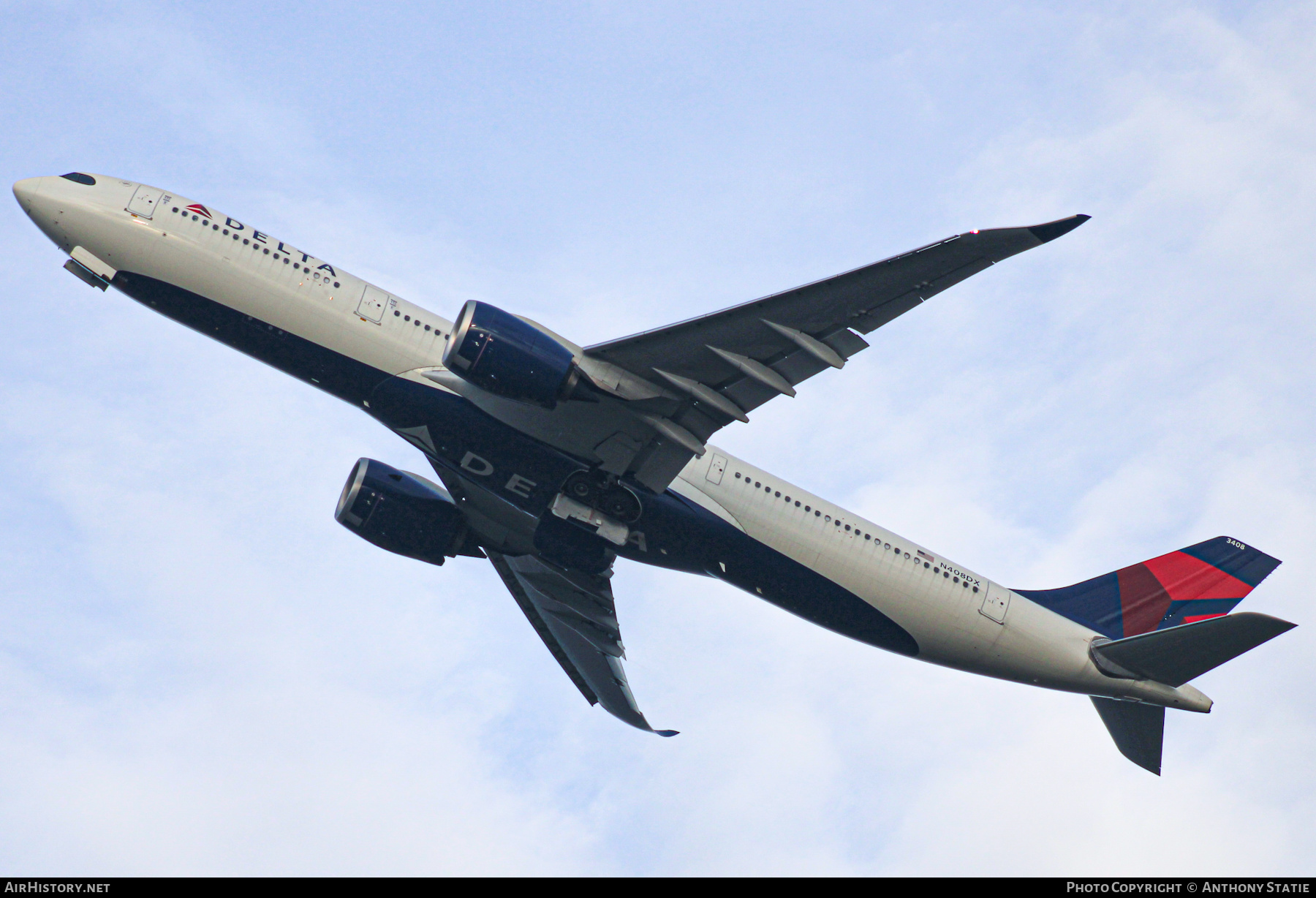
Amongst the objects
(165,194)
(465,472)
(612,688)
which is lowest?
(612,688)

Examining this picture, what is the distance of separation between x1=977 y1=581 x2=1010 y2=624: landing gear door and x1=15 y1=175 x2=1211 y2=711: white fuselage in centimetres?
4

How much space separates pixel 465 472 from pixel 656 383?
18.7ft

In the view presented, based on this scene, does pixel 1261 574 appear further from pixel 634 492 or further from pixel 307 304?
pixel 307 304

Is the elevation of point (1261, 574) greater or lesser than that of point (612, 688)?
greater

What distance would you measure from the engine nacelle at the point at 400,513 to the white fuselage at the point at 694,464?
5725 millimetres

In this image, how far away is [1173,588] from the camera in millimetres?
32688

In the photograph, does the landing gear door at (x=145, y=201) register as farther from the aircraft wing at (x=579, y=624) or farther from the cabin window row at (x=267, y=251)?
the aircraft wing at (x=579, y=624)

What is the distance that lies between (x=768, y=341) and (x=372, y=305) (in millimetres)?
9661

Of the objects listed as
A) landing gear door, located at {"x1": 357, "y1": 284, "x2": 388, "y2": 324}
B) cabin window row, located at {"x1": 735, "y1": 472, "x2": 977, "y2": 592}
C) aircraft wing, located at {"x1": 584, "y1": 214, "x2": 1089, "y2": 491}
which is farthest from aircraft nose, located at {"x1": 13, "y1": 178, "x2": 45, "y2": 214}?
cabin window row, located at {"x1": 735, "y1": 472, "x2": 977, "y2": 592}

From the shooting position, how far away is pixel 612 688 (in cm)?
3538

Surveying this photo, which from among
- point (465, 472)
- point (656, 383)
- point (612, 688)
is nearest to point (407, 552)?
point (465, 472)

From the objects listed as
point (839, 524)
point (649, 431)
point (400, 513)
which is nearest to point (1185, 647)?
point (839, 524)

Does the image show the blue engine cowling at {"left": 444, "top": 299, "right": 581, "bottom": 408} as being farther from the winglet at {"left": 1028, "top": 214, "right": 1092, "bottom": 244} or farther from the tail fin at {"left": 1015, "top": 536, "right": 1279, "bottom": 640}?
the tail fin at {"left": 1015, "top": 536, "right": 1279, "bottom": 640}

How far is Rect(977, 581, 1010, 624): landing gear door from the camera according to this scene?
29.8 metres
